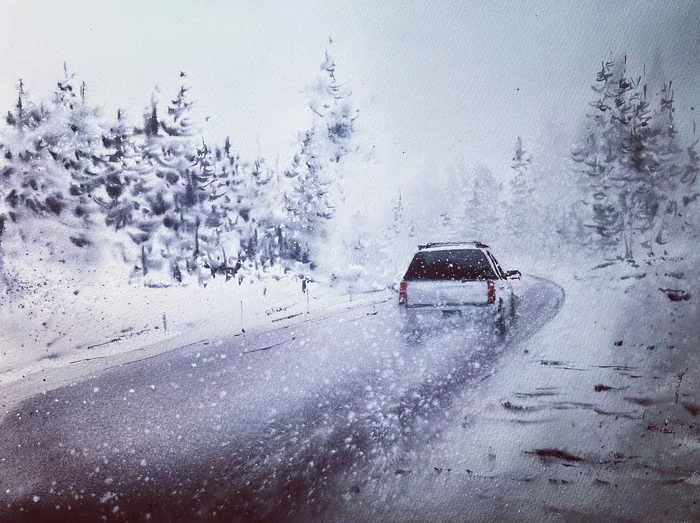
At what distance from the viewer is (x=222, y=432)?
390 cm

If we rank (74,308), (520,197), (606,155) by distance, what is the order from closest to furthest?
1. (606,155)
2. (74,308)
3. (520,197)

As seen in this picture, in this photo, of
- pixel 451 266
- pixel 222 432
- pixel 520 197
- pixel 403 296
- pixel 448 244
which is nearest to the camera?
pixel 222 432

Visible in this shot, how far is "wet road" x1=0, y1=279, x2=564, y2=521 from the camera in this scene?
3.44m

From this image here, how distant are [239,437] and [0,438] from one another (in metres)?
1.84

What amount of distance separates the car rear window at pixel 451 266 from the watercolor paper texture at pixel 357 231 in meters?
0.05

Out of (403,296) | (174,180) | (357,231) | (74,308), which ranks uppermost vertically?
(174,180)

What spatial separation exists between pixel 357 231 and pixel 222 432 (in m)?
2.07

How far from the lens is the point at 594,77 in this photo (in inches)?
169

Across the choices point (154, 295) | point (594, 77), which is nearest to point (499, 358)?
point (594, 77)

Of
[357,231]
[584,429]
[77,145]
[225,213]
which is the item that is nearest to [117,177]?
[77,145]

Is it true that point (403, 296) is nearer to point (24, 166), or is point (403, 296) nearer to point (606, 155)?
point (606, 155)

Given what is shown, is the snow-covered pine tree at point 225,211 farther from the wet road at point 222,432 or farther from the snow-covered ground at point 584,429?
the snow-covered ground at point 584,429

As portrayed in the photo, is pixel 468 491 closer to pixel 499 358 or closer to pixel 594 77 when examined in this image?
pixel 499 358

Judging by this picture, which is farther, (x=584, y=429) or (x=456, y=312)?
(x=456, y=312)
